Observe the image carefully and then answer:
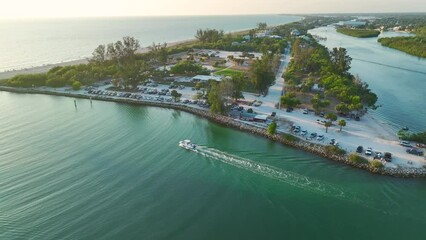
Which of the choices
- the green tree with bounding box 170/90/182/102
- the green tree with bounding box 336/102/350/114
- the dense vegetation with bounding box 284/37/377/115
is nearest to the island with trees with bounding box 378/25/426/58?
the dense vegetation with bounding box 284/37/377/115

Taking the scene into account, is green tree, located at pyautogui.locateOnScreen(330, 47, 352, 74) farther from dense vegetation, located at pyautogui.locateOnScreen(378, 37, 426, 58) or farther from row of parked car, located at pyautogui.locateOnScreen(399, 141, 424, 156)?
dense vegetation, located at pyautogui.locateOnScreen(378, 37, 426, 58)

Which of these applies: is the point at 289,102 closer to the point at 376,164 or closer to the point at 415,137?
the point at 415,137

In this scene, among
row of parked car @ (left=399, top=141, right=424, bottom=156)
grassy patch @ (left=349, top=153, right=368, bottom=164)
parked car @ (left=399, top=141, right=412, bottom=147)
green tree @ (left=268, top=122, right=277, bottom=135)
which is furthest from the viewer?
green tree @ (left=268, top=122, right=277, bottom=135)

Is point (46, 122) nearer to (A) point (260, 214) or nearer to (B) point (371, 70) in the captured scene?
(A) point (260, 214)

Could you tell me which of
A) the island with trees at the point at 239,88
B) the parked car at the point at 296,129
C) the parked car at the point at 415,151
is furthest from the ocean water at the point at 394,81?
the parked car at the point at 296,129

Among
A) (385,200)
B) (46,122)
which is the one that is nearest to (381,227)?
(385,200)

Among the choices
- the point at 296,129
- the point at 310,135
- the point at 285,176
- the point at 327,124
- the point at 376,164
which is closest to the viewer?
the point at 285,176

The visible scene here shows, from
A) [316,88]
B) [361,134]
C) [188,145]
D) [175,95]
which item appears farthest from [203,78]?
[361,134]
